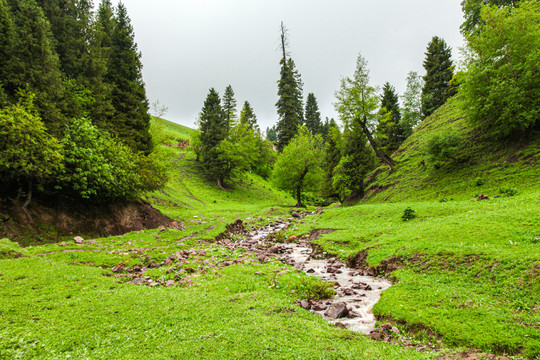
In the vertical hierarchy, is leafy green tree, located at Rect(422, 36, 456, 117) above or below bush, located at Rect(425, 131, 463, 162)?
above

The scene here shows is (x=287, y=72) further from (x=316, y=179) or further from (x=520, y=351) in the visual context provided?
(x=520, y=351)

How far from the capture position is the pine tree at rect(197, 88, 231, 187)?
2453 inches

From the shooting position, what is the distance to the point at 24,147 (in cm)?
1491

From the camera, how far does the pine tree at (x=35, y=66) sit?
56.5 ft

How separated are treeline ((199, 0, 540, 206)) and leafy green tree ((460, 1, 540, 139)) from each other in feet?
0.25

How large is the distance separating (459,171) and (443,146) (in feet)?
11.5

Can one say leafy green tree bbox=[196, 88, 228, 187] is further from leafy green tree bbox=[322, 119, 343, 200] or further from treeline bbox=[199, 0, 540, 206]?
leafy green tree bbox=[322, 119, 343, 200]

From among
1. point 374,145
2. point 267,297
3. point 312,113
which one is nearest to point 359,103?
point 374,145

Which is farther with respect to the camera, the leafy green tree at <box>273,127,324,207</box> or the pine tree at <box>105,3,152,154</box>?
the leafy green tree at <box>273,127,324,207</box>

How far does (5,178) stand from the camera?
16.0 m

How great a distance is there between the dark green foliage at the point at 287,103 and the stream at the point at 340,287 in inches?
2401

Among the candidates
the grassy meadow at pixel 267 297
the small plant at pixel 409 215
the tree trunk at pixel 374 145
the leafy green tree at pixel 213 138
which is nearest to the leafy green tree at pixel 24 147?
the grassy meadow at pixel 267 297

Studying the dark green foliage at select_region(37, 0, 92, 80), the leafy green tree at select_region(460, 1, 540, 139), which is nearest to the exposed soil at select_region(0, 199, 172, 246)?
the dark green foliage at select_region(37, 0, 92, 80)

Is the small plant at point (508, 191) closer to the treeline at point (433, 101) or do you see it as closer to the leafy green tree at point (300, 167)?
the treeline at point (433, 101)
